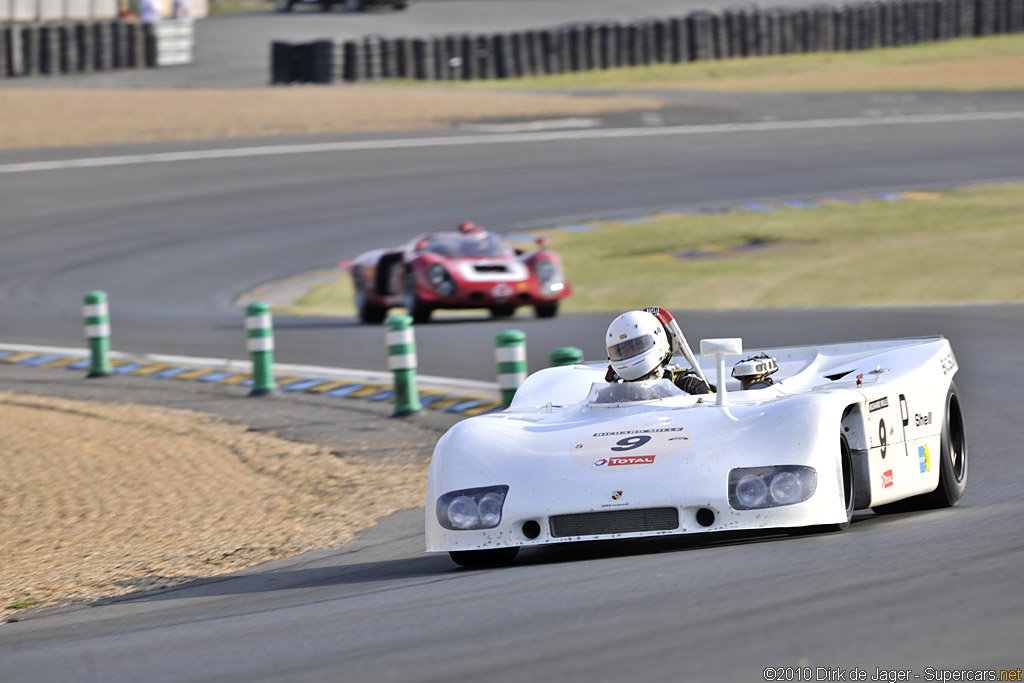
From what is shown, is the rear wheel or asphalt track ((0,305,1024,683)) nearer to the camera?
asphalt track ((0,305,1024,683))

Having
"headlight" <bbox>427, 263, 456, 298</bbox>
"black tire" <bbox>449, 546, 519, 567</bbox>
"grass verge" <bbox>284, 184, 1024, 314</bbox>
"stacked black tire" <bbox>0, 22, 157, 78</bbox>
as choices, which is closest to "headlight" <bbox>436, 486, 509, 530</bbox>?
"black tire" <bbox>449, 546, 519, 567</bbox>

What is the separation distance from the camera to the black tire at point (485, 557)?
277 inches

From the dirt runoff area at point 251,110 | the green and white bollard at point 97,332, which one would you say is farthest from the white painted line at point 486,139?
the green and white bollard at point 97,332

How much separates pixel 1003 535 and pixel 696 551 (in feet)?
3.99

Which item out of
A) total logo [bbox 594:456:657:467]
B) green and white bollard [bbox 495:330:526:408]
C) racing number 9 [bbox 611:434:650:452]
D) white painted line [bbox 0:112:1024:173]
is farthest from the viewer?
white painted line [bbox 0:112:1024:173]

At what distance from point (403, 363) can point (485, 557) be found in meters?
6.14

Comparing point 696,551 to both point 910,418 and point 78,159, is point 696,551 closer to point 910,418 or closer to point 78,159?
point 910,418

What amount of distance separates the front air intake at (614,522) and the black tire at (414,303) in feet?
39.2

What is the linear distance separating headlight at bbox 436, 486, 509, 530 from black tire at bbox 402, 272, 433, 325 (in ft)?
38.1

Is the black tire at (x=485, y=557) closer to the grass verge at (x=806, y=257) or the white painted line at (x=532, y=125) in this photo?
the grass verge at (x=806, y=257)

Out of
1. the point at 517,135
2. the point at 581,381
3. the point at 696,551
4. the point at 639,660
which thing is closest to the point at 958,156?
the point at 517,135

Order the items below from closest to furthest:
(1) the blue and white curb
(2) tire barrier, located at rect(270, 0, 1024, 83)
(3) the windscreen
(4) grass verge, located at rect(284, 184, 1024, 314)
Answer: (3) the windscreen < (1) the blue and white curb < (4) grass verge, located at rect(284, 184, 1024, 314) < (2) tire barrier, located at rect(270, 0, 1024, 83)

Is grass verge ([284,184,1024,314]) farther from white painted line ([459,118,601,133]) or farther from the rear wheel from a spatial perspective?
the rear wheel

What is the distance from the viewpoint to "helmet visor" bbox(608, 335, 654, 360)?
7535 mm
